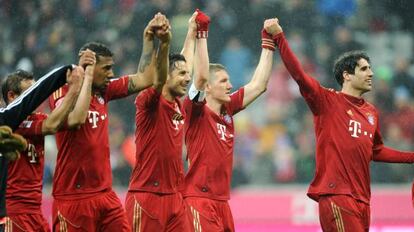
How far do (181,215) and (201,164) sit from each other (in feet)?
1.78

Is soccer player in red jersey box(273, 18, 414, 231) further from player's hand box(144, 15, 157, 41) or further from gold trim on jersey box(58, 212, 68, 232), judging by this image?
gold trim on jersey box(58, 212, 68, 232)

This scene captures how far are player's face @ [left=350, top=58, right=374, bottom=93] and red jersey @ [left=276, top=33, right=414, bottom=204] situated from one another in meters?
0.13

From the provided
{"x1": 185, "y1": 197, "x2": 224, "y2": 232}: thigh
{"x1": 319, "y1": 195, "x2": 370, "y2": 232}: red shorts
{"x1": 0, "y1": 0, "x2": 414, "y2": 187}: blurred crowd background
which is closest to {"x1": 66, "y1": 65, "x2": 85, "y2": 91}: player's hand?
{"x1": 185, "y1": 197, "x2": 224, "y2": 232}: thigh

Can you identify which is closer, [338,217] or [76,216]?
[76,216]

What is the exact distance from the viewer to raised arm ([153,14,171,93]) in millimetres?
6758

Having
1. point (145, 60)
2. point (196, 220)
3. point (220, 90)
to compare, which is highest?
point (145, 60)

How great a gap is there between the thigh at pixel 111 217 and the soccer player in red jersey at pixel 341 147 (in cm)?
155

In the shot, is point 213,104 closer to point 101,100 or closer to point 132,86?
point 132,86

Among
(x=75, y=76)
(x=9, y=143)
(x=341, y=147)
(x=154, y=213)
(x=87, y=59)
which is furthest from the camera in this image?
(x=341, y=147)

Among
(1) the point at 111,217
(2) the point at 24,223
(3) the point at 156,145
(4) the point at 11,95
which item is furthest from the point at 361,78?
(2) the point at 24,223

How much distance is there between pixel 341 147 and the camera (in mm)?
7406

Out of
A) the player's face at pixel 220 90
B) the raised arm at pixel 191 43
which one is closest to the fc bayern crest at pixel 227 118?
the player's face at pixel 220 90

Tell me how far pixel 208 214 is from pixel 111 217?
3.15 feet

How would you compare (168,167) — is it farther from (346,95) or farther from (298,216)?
(298,216)
